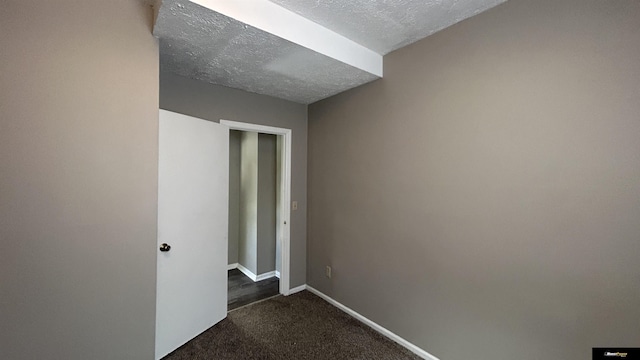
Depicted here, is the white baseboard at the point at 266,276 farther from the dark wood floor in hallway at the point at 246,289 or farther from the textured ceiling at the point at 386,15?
the textured ceiling at the point at 386,15

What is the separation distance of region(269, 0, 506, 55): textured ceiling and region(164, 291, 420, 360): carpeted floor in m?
2.60

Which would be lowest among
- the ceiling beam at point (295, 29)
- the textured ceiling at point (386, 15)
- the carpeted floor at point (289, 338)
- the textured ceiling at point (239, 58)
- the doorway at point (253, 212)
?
the carpeted floor at point (289, 338)

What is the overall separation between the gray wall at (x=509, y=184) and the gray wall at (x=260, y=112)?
966 millimetres

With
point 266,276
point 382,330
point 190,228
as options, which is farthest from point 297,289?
point 190,228

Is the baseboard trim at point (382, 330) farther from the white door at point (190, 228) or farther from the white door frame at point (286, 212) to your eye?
the white door at point (190, 228)

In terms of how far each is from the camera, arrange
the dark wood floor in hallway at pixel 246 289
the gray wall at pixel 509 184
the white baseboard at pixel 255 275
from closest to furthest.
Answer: the gray wall at pixel 509 184 < the dark wood floor in hallway at pixel 246 289 < the white baseboard at pixel 255 275

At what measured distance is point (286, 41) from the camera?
64.5 inches

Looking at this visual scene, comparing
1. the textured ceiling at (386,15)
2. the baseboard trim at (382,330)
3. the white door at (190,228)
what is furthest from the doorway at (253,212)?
the textured ceiling at (386,15)

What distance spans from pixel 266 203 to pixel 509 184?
114 inches

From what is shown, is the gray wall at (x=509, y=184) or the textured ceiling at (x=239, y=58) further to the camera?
the textured ceiling at (x=239, y=58)

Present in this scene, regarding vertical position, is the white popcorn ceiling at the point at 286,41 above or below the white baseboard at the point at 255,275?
above

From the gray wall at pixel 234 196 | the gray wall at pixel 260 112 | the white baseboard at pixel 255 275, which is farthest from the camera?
the gray wall at pixel 234 196

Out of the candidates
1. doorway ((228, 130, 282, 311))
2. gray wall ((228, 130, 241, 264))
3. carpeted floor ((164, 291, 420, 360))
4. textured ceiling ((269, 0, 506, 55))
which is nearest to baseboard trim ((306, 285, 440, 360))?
carpeted floor ((164, 291, 420, 360))

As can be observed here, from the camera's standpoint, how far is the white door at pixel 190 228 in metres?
1.91
